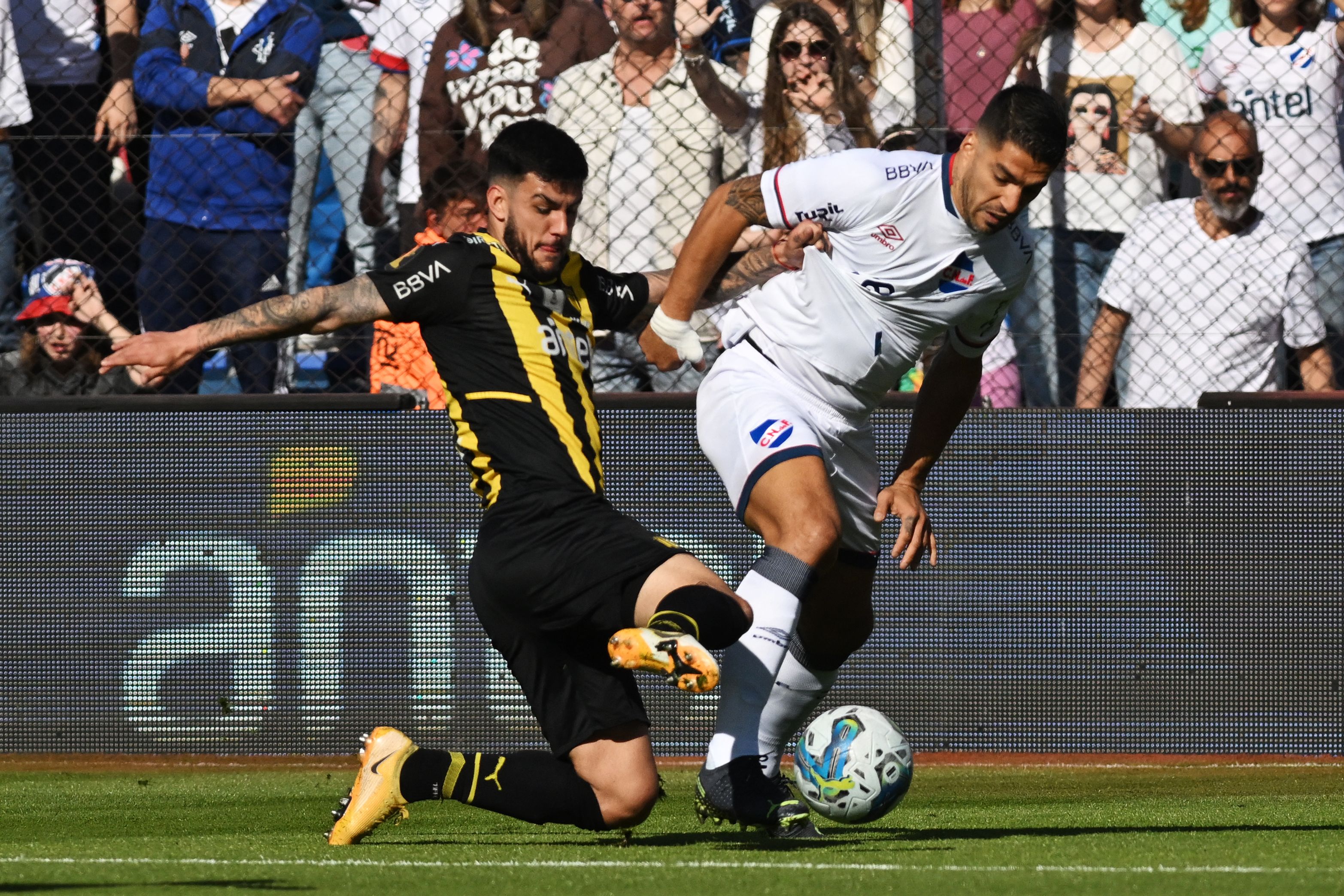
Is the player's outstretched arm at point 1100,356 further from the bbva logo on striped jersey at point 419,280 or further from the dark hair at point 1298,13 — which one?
the bbva logo on striped jersey at point 419,280

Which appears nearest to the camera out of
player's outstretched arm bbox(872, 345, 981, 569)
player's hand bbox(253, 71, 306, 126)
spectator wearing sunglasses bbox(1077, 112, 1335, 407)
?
player's outstretched arm bbox(872, 345, 981, 569)

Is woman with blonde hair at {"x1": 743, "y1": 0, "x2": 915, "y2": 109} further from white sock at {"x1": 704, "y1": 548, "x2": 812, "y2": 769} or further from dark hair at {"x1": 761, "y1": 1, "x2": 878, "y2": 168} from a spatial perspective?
white sock at {"x1": 704, "y1": 548, "x2": 812, "y2": 769}

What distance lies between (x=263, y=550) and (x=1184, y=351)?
4519mm

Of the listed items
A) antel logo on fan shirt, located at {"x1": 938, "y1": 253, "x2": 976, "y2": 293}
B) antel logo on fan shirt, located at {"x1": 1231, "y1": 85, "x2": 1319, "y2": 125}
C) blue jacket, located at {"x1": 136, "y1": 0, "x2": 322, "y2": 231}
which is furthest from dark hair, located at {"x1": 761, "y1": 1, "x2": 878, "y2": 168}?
antel logo on fan shirt, located at {"x1": 938, "y1": 253, "x2": 976, "y2": 293}

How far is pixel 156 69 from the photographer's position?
27.7 feet

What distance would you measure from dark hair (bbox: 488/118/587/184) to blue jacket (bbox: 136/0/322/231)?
378cm

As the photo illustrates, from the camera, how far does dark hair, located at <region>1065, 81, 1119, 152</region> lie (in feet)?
26.9

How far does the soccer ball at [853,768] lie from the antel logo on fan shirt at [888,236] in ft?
4.45

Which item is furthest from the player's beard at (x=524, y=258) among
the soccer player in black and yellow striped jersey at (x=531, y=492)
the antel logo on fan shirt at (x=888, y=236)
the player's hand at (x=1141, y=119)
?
the player's hand at (x=1141, y=119)

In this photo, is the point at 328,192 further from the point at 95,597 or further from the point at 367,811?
the point at 367,811

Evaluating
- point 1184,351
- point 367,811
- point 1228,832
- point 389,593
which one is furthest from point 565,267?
point 1184,351

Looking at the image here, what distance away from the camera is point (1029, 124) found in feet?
14.7

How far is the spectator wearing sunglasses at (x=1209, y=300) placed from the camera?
26.2 ft

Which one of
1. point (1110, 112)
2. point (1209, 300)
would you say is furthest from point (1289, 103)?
point (1209, 300)
